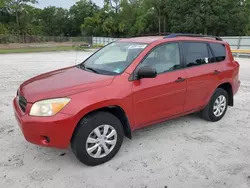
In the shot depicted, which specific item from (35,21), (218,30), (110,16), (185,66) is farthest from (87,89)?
(35,21)

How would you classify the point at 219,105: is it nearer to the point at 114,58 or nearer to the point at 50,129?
the point at 114,58

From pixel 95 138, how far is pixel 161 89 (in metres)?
1.21

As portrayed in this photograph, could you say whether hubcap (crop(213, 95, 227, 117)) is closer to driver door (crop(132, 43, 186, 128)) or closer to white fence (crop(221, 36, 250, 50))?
driver door (crop(132, 43, 186, 128))

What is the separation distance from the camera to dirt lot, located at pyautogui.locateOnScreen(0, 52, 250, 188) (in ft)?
8.89

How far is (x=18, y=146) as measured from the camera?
3514 mm

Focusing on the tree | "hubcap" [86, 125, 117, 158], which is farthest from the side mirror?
the tree

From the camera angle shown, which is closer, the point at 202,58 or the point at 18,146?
the point at 18,146

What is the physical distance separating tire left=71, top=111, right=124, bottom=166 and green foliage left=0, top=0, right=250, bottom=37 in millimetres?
37971

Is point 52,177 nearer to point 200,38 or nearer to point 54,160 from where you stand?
point 54,160

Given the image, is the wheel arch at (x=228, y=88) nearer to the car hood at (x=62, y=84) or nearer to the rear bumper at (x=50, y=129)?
the car hood at (x=62, y=84)

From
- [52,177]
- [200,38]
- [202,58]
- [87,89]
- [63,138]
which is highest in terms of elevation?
[200,38]

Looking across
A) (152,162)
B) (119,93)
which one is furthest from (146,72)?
(152,162)

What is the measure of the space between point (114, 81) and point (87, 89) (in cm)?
39

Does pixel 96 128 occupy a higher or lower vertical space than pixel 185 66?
lower
